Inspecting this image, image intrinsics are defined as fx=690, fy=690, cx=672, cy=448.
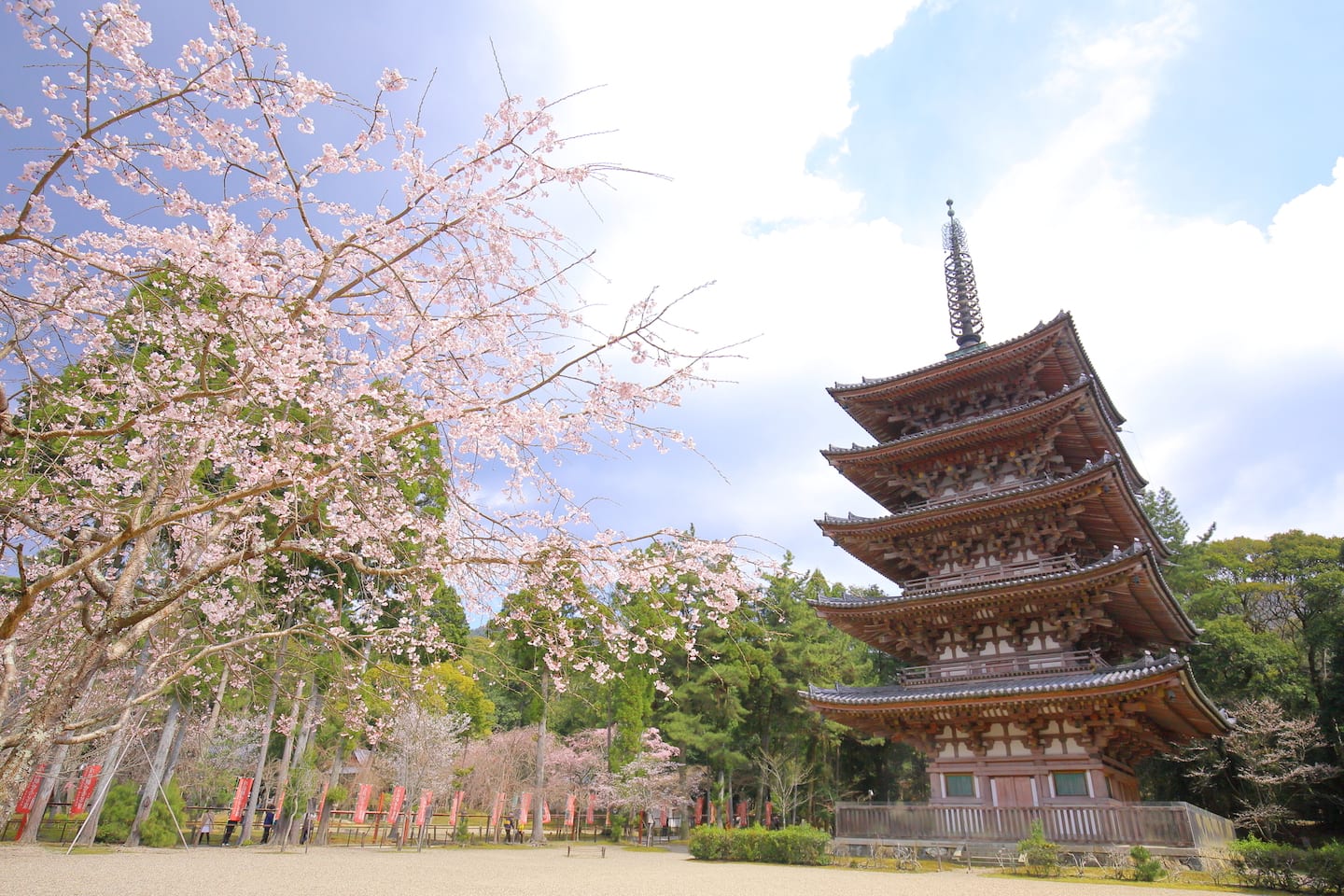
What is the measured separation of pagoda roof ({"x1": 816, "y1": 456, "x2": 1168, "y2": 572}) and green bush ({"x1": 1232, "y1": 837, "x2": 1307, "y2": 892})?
6072 millimetres

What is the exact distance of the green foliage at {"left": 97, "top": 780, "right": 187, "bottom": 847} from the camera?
17031 mm

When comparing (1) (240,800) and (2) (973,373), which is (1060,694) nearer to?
(2) (973,373)

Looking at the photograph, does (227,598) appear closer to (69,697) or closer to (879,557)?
(69,697)

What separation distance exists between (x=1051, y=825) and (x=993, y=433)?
25.5 ft

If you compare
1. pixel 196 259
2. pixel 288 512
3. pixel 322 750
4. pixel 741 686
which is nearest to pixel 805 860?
pixel 741 686

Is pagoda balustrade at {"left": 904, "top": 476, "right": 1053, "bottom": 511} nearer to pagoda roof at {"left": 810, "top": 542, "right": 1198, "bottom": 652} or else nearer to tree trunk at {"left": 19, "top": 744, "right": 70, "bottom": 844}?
pagoda roof at {"left": 810, "top": 542, "right": 1198, "bottom": 652}

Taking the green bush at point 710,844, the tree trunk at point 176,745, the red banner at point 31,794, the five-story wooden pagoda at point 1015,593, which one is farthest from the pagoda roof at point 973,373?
the red banner at point 31,794

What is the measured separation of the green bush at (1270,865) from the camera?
34.9 feet

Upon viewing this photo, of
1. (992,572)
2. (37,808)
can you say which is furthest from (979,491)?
(37,808)

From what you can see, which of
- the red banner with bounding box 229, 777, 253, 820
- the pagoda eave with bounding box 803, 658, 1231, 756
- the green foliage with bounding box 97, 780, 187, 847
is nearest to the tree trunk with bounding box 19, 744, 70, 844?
the green foliage with bounding box 97, 780, 187, 847

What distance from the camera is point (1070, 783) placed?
12625mm

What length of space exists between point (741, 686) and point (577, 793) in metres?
9.65

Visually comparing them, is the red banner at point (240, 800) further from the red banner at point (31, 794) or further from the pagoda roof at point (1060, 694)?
the pagoda roof at point (1060, 694)

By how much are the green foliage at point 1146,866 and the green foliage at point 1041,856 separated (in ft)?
3.73
